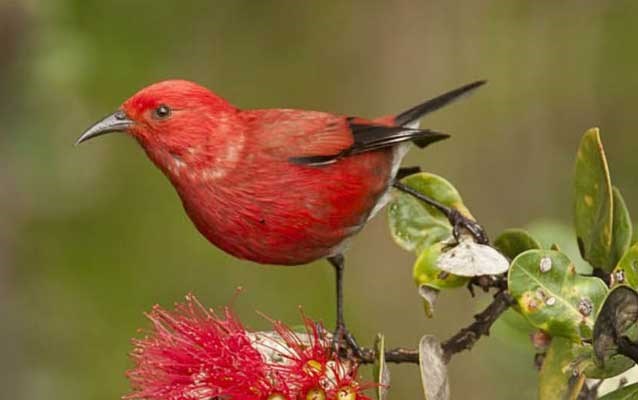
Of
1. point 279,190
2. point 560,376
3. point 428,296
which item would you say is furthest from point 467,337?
point 279,190

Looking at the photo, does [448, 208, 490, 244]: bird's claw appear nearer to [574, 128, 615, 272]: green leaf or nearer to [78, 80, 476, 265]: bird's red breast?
[574, 128, 615, 272]: green leaf

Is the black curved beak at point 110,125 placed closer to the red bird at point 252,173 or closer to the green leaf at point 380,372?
the red bird at point 252,173

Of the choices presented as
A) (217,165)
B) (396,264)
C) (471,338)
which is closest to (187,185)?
(217,165)

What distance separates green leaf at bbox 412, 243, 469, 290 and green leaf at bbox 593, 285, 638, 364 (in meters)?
0.66

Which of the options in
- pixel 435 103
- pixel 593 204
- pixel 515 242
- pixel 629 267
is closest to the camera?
pixel 629 267

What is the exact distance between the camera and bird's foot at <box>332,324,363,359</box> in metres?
4.01

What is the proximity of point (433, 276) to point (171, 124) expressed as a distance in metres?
1.17

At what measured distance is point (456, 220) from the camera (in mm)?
4129

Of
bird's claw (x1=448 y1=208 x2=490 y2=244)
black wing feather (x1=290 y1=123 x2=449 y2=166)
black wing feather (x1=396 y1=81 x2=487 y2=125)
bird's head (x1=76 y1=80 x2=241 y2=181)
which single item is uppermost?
bird's head (x1=76 y1=80 x2=241 y2=181)

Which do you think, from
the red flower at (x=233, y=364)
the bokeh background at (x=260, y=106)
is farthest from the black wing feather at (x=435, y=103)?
the bokeh background at (x=260, y=106)

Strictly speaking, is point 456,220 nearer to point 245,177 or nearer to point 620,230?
point 620,230

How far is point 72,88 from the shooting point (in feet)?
21.4

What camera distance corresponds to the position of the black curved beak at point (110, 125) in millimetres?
4441

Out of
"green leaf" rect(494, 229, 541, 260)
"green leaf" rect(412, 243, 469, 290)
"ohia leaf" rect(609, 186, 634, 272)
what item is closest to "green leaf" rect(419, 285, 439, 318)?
"green leaf" rect(412, 243, 469, 290)
